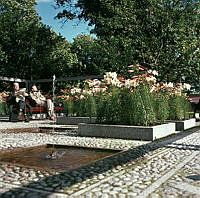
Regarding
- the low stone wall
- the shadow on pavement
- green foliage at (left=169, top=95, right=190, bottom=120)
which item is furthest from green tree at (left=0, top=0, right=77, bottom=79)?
the shadow on pavement

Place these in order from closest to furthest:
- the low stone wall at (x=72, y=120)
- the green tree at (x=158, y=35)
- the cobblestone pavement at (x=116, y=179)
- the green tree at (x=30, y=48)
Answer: the cobblestone pavement at (x=116, y=179), the low stone wall at (x=72, y=120), the green tree at (x=158, y=35), the green tree at (x=30, y=48)

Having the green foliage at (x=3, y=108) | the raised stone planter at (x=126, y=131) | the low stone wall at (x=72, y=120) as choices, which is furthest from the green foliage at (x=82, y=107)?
the green foliage at (x=3, y=108)

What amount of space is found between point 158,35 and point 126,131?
35.8ft

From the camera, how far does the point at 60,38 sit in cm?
2678

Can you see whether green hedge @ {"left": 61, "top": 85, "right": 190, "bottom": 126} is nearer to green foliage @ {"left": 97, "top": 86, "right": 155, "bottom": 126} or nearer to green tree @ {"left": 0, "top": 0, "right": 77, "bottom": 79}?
green foliage @ {"left": 97, "top": 86, "right": 155, "bottom": 126}

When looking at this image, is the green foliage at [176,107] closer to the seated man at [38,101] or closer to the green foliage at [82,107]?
the green foliage at [82,107]

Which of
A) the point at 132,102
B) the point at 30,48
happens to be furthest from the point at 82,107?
the point at 30,48

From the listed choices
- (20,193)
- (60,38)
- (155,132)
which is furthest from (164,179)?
(60,38)

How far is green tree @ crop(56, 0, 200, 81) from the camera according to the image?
15.2 metres

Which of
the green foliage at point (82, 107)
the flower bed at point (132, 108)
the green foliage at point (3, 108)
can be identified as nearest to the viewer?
the flower bed at point (132, 108)

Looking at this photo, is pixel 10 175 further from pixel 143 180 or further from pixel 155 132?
pixel 155 132

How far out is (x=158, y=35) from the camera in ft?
53.1

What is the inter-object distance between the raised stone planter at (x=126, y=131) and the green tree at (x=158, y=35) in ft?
29.8

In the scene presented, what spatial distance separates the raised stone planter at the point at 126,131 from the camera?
6230mm
